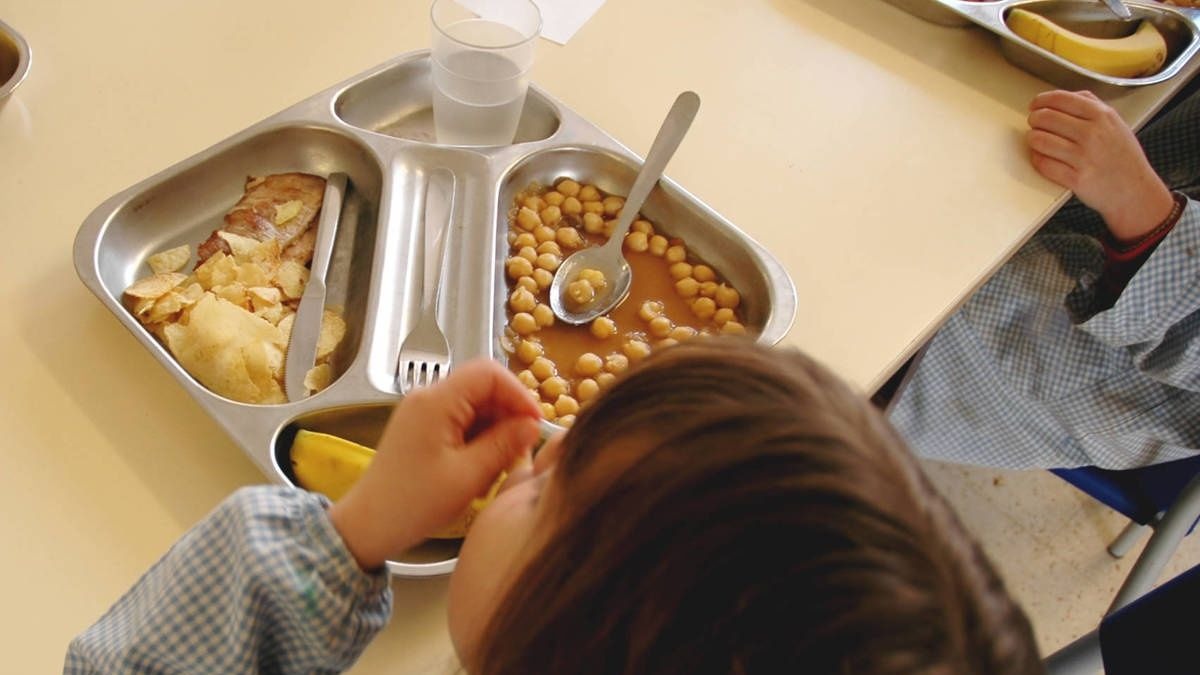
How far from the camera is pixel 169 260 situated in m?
0.82

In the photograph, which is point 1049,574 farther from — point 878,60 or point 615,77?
point 615,77

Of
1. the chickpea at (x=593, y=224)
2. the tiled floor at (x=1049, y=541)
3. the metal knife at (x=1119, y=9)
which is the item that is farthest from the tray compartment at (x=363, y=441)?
the tiled floor at (x=1049, y=541)

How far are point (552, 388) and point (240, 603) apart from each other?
34cm

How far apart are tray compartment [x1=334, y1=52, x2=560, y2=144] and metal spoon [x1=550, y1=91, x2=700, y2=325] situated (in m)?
0.14

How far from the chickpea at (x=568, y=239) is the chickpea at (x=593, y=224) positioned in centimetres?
2

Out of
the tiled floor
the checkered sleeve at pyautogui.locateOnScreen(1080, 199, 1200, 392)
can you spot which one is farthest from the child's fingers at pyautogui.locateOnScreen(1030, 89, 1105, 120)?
the tiled floor

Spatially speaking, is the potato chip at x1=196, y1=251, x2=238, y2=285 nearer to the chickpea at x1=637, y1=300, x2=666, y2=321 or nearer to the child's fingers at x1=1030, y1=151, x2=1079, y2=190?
the chickpea at x1=637, y1=300, x2=666, y2=321

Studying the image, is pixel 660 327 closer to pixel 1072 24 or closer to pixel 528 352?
pixel 528 352

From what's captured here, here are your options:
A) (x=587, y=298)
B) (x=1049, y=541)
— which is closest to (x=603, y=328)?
(x=587, y=298)

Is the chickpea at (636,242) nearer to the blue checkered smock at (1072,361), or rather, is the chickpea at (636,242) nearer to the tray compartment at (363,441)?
the tray compartment at (363,441)

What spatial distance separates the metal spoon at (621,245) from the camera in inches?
35.2

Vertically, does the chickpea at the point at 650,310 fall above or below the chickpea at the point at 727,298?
below

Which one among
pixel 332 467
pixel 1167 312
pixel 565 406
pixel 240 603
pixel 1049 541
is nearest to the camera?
pixel 240 603

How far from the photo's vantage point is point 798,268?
92cm
